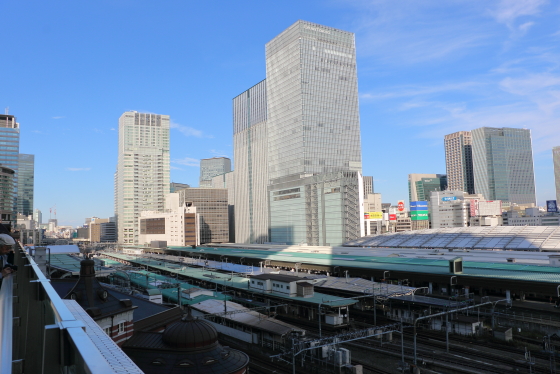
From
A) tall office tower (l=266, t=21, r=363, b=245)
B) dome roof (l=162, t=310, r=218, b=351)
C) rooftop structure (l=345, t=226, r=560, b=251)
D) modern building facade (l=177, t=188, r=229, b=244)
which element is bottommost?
dome roof (l=162, t=310, r=218, b=351)

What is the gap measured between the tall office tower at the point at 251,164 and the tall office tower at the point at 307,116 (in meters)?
19.5

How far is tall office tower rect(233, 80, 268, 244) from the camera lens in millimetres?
164750

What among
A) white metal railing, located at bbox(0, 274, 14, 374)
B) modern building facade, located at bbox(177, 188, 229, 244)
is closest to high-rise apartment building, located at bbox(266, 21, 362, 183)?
modern building facade, located at bbox(177, 188, 229, 244)

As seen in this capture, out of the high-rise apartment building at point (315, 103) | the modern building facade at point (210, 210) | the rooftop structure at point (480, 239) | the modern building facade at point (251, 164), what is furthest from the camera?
the modern building facade at point (210, 210)

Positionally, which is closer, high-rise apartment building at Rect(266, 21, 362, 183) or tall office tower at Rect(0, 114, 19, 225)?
high-rise apartment building at Rect(266, 21, 362, 183)

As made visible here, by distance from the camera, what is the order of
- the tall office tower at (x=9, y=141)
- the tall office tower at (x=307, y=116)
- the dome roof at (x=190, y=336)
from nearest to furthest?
the dome roof at (x=190, y=336), the tall office tower at (x=307, y=116), the tall office tower at (x=9, y=141)

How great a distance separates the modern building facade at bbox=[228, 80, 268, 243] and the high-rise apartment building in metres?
21.3

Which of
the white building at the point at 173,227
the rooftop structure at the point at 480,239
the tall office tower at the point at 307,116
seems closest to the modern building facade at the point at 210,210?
the white building at the point at 173,227

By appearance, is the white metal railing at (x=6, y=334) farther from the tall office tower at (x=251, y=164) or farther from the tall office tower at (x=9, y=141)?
the tall office tower at (x=9, y=141)

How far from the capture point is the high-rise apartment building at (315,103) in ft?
442

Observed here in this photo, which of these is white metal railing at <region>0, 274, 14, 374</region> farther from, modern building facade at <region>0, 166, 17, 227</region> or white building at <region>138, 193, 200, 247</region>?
modern building facade at <region>0, 166, 17, 227</region>

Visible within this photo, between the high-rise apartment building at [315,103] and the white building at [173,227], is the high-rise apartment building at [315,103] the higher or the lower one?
the higher one

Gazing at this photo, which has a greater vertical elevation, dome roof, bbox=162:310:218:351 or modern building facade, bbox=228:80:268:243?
modern building facade, bbox=228:80:268:243

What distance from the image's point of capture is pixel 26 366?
6047 mm
